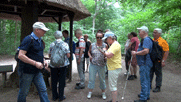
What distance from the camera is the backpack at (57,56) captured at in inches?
139

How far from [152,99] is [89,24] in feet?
88.8

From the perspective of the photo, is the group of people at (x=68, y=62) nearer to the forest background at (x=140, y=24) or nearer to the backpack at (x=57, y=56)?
the backpack at (x=57, y=56)

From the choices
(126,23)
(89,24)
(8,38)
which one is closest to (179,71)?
(126,23)

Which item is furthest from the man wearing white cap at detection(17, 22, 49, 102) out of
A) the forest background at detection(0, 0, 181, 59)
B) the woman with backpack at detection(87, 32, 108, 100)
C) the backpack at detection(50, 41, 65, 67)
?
the forest background at detection(0, 0, 181, 59)

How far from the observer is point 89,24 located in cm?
3003

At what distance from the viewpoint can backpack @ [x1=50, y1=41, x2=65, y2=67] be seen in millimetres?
3543

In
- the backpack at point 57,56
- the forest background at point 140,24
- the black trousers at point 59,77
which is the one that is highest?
the forest background at point 140,24

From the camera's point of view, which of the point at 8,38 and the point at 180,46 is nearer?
the point at 180,46

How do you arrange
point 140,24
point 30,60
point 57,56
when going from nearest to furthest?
point 30,60 → point 57,56 → point 140,24

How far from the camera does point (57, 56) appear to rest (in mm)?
3562

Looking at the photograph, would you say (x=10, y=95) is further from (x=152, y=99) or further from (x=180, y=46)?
(x=180, y=46)

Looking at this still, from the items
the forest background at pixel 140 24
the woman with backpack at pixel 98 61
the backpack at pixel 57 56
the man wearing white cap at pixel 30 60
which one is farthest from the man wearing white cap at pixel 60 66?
the forest background at pixel 140 24

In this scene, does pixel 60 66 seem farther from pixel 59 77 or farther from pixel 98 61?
pixel 98 61

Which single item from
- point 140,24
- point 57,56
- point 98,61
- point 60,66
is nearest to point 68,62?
point 60,66
